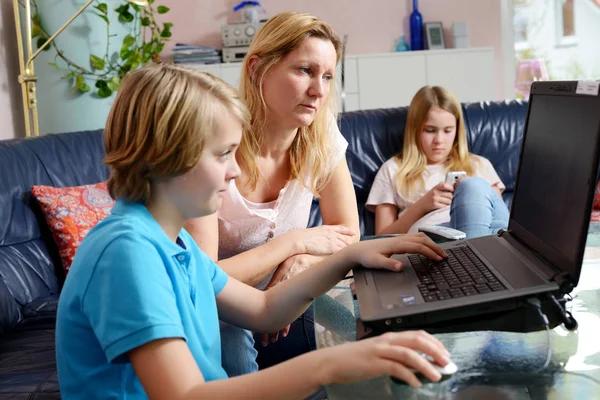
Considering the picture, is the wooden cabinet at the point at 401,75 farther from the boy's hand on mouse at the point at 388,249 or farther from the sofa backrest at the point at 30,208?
the boy's hand on mouse at the point at 388,249

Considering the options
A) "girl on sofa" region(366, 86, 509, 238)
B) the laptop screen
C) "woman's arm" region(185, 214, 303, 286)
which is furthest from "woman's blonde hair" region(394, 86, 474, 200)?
the laptop screen

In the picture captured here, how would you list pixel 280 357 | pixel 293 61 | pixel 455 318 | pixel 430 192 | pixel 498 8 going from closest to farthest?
pixel 455 318
pixel 280 357
pixel 293 61
pixel 430 192
pixel 498 8

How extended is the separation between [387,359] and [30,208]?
6.40ft

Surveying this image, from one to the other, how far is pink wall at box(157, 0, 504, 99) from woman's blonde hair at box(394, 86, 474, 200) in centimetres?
236

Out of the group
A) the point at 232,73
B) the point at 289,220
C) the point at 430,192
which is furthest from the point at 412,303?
the point at 232,73

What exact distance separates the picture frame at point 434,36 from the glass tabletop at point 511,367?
4.33m

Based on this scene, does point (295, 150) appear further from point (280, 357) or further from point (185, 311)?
point (185, 311)

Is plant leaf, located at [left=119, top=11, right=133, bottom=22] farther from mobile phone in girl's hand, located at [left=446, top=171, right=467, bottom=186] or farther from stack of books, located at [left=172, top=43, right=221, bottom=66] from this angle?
mobile phone in girl's hand, located at [left=446, top=171, right=467, bottom=186]

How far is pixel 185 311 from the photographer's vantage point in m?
1.11

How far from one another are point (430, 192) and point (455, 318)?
1961 millimetres

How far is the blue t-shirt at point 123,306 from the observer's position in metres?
0.98

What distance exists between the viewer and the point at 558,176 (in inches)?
48.7

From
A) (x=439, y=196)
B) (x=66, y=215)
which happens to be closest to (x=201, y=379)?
(x=66, y=215)

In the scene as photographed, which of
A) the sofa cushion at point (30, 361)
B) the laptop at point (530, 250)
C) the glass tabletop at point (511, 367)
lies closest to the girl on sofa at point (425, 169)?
the sofa cushion at point (30, 361)
